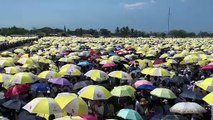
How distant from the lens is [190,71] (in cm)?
2177

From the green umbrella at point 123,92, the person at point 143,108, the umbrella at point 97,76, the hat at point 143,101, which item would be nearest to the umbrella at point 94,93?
the green umbrella at point 123,92

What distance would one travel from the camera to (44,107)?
32.9ft

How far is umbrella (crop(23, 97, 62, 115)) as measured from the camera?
32.6ft

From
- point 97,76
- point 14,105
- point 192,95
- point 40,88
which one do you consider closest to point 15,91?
point 40,88

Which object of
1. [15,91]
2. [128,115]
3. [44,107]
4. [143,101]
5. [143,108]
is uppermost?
[44,107]

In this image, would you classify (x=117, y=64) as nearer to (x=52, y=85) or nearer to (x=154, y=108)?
(x=52, y=85)

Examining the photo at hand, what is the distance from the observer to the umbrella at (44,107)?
9.94 m

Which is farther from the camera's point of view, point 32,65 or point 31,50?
point 31,50

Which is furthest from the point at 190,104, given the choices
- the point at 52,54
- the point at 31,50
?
the point at 31,50

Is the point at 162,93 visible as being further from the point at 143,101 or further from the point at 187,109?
the point at 187,109

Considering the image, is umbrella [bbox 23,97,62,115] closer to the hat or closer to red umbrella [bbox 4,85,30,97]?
red umbrella [bbox 4,85,30,97]

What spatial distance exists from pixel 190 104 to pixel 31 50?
86.3 feet

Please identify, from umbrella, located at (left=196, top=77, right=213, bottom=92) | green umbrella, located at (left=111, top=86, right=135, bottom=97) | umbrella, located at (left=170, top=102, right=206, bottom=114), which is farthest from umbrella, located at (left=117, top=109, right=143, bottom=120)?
umbrella, located at (left=196, top=77, right=213, bottom=92)

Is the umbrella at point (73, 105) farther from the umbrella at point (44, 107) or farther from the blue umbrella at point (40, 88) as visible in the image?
the blue umbrella at point (40, 88)
